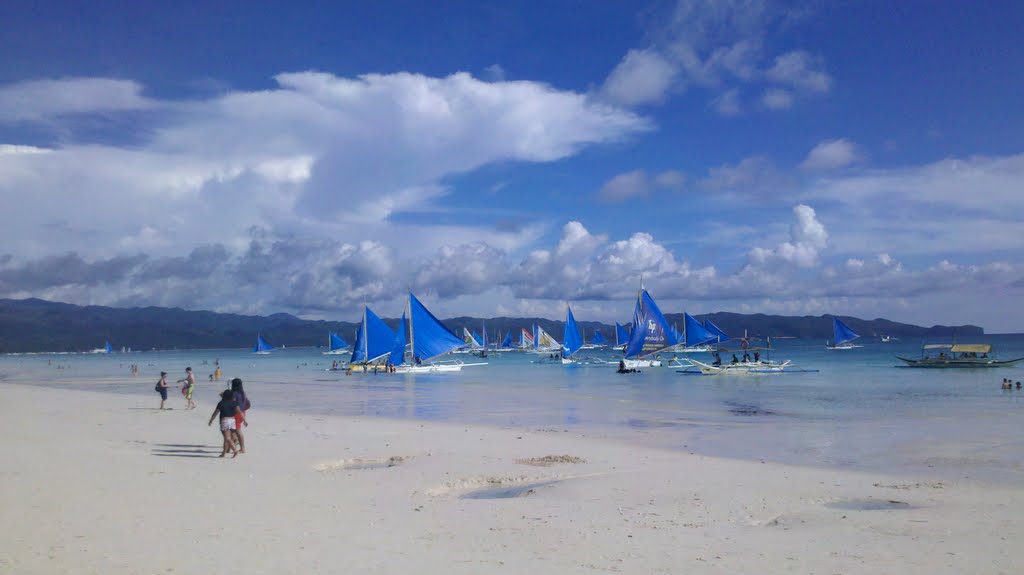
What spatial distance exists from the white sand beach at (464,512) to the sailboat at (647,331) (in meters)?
39.5

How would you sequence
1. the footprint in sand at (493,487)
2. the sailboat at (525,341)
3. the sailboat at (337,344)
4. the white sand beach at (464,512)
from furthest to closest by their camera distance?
the sailboat at (525,341) < the sailboat at (337,344) < the footprint in sand at (493,487) < the white sand beach at (464,512)

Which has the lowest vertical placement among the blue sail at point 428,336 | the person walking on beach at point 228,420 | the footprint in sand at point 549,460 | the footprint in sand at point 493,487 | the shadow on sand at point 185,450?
the footprint in sand at point 549,460

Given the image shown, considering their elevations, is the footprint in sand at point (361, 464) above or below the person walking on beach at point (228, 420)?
below

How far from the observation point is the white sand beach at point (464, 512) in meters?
7.52

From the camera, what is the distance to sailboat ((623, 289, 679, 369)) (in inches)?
2191

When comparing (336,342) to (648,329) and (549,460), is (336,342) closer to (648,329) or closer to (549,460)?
(648,329)

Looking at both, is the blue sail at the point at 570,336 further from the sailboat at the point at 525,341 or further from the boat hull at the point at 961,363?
the sailboat at the point at 525,341

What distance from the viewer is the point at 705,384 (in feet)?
152

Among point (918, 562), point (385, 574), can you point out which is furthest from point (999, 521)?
point (385, 574)

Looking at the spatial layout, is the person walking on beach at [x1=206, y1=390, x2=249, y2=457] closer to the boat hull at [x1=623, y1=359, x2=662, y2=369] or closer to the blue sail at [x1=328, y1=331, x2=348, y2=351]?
the boat hull at [x1=623, y1=359, x2=662, y2=369]

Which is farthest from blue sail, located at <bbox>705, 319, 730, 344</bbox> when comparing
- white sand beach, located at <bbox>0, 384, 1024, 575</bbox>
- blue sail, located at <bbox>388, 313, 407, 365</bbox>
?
white sand beach, located at <bbox>0, 384, 1024, 575</bbox>

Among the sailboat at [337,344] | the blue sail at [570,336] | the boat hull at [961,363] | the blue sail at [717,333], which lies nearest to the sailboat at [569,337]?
the blue sail at [570,336]

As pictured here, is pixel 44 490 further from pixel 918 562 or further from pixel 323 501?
pixel 918 562

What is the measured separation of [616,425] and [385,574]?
17002mm
